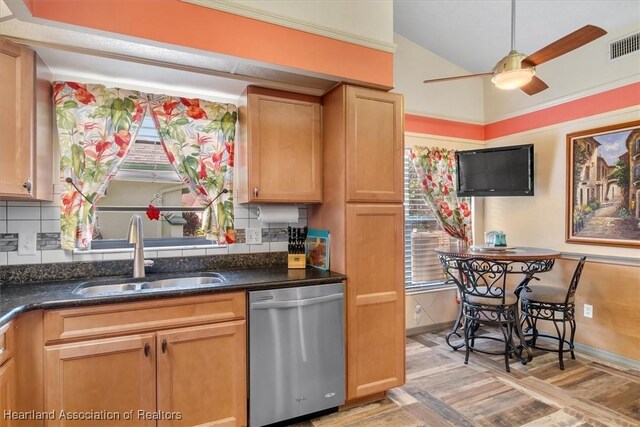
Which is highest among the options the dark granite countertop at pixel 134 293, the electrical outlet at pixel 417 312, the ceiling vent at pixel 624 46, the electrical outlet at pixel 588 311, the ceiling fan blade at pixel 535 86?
the ceiling vent at pixel 624 46

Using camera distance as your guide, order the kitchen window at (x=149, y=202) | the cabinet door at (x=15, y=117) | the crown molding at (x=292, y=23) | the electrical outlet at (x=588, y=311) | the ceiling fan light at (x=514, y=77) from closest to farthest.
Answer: the cabinet door at (x=15, y=117), the crown molding at (x=292, y=23), the ceiling fan light at (x=514, y=77), the kitchen window at (x=149, y=202), the electrical outlet at (x=588, y=311)

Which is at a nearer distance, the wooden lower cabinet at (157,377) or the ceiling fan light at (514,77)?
the wooden lower cabinet at (157,377)

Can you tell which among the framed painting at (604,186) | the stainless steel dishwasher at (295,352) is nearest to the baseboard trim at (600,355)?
the framed painting at (604,186)

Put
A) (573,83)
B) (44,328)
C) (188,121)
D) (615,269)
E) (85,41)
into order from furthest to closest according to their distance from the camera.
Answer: (573,83), (615,269), (188,121), (85,41), (44,328)

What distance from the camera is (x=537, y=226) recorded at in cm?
362

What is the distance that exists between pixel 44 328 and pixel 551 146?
14.2ft

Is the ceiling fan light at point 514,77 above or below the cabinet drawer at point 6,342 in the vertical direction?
above

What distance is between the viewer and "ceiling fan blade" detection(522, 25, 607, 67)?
6.48 feet

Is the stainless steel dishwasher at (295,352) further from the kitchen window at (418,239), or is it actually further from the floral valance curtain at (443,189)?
the floral valance curtain at (443,189)

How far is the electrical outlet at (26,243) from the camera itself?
208cm

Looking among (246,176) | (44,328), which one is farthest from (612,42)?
(44,328)

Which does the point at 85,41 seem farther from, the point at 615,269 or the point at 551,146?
the point at 615,269

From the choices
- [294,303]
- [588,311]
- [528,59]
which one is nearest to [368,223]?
[294,303]

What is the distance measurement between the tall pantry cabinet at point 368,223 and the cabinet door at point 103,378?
1212 millimetres
